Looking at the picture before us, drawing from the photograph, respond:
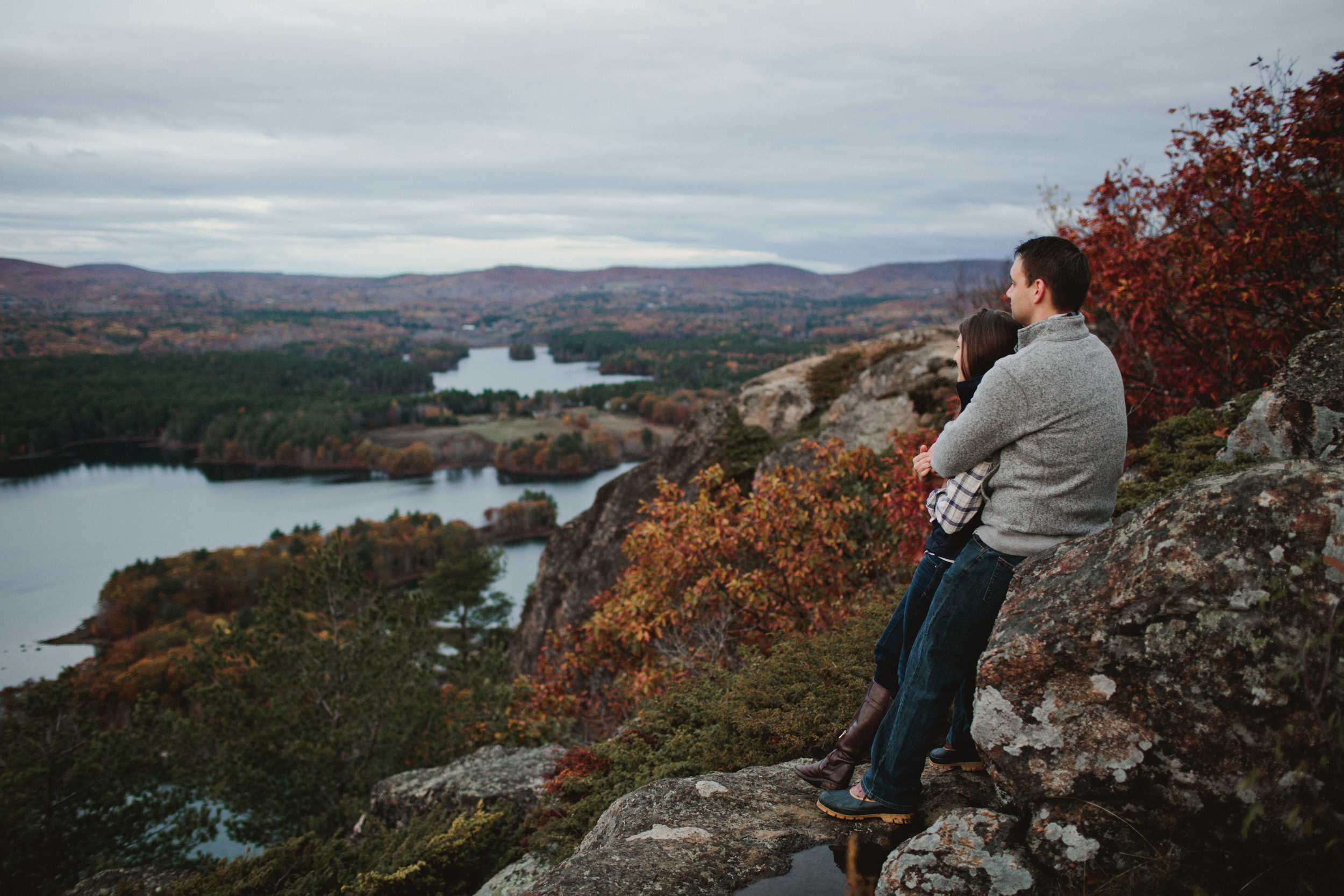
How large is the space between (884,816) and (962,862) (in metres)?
0.64

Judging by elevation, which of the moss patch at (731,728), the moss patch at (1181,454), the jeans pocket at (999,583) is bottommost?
the moss patch at (731,728)

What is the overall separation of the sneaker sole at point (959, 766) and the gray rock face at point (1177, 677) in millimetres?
773

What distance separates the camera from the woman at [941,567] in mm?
3361

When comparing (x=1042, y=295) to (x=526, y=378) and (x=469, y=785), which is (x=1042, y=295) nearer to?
(x=469, y=785)

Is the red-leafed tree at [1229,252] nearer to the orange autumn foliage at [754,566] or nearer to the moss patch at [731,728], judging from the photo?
the orange autumn foliage at [754,566]

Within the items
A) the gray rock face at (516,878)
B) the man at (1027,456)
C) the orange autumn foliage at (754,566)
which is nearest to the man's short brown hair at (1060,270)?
the man at (1027,456)

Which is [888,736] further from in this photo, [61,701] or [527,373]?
[527,373]

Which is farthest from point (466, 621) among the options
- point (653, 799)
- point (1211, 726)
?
point (1211, 726)

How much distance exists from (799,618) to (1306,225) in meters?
7.01

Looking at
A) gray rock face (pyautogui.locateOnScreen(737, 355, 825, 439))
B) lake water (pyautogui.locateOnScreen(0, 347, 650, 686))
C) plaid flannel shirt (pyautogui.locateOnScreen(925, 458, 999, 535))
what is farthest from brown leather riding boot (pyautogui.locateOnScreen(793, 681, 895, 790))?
lake water (pyautogui.locateOnScreen(0, 347, 650, 686))

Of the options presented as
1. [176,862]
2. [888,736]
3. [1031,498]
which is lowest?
[176,862]

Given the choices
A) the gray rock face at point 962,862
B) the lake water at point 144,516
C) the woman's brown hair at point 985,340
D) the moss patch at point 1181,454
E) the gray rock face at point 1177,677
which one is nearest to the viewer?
the gray rock face at point 1177,677

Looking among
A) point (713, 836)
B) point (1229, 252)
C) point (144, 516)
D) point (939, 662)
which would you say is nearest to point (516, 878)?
point (713, 836)

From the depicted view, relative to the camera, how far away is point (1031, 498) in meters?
3.16
